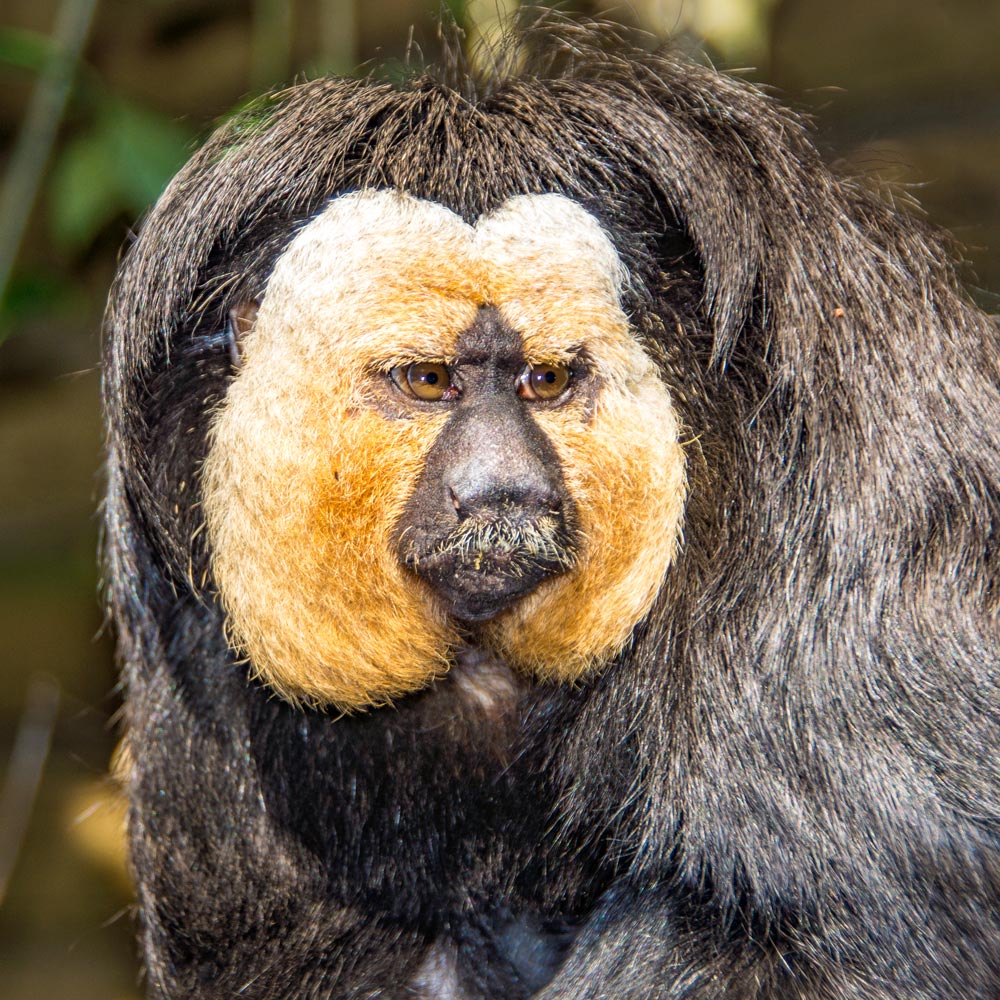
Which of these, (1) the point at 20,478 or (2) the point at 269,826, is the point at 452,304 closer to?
(2) the point at 269,826

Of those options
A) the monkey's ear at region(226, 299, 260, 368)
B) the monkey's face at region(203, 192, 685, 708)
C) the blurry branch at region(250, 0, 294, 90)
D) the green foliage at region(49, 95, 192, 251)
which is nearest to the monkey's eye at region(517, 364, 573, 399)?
the monkey's face at region(203, 192, 685, 708)

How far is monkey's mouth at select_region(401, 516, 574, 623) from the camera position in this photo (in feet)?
7.08

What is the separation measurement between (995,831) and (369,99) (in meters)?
1.63

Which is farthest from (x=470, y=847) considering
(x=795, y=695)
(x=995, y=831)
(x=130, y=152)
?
(x=130, y=152)

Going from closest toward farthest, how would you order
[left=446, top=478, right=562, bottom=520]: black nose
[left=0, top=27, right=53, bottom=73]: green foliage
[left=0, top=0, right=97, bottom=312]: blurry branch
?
[left=446, top=478, right=562, bottom=520]: black nose < [left=0, top=27, right=53, bottom=73]: green foliage < [left=0, top=0, right=97, bottom=312]: blurry branch

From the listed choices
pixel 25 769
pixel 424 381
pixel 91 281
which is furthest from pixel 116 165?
pixel 25 769

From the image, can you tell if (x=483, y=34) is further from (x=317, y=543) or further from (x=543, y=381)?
(x=317, y=543)

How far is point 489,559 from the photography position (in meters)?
2.20

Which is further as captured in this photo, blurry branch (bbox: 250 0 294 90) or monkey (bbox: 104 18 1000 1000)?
blurry branch (bbox: 250 0 294 90)

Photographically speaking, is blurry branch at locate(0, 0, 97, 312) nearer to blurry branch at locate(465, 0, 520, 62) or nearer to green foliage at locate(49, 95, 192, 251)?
green foliage at locate(49, 95, 192, 251)

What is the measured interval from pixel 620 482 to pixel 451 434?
0.31 meters

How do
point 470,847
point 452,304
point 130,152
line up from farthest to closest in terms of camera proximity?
point 130,152 < point 470,847 < point 452,304

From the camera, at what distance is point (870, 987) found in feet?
7.17

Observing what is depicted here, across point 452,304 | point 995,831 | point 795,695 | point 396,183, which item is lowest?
point 995,831
